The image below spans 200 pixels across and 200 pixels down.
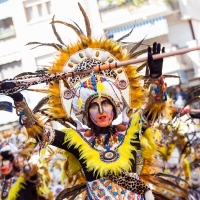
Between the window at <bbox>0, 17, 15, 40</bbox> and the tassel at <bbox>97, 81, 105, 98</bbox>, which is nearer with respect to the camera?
the tassel at <bbox>97, 81, 105, 98</bbox>

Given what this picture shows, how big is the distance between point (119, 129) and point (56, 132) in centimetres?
50

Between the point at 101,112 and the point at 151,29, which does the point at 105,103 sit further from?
the point at 151,29

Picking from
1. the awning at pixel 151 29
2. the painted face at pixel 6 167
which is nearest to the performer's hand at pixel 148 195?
the painted face at pixel 6 167

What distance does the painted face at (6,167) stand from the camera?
8.26 metres

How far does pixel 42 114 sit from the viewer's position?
6117 mm

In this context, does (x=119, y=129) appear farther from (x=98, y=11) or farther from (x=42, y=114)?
(x=98, y=11)

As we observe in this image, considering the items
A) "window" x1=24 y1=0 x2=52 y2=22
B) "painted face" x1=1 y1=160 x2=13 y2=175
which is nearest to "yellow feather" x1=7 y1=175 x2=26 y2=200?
"painted face" x1=1 y1=160 x2=13 y2=175

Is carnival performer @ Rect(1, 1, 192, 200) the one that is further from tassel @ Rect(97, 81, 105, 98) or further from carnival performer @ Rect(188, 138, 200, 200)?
carnival performer @ Rect(188, 138, 200, 200)

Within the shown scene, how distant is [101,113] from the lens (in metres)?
5.71

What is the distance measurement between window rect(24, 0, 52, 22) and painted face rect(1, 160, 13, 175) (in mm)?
13194

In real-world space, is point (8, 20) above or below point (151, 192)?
above

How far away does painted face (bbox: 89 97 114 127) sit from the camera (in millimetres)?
5722

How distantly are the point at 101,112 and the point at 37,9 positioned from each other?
16297 mm

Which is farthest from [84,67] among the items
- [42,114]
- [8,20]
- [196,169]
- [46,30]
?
[8,20]
